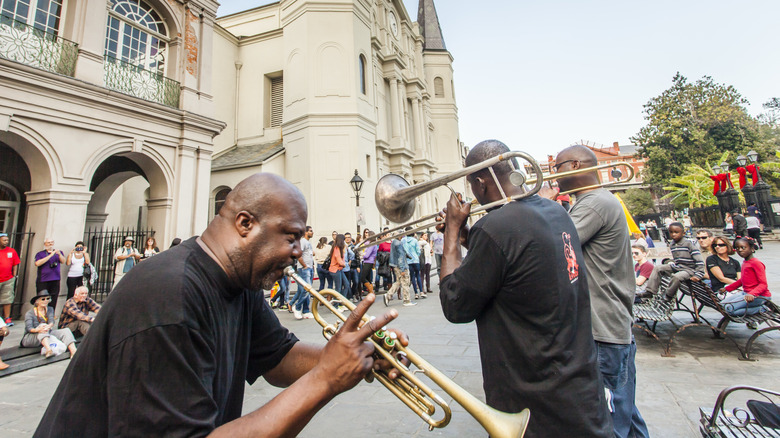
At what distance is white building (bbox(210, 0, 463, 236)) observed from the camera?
18.2m

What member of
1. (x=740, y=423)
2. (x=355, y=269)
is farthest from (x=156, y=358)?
(x=355, y=269)

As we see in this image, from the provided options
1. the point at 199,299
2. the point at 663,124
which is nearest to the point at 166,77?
the point at 199,299

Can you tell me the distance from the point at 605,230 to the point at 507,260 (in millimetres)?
1154

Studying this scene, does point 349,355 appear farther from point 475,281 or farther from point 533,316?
point 533,316

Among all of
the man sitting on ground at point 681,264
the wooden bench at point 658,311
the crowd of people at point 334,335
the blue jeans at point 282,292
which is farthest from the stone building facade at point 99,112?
the man sitting on ground at point 681,264

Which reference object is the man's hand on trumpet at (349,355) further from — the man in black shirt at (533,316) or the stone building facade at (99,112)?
the stone building facade at (99,112)

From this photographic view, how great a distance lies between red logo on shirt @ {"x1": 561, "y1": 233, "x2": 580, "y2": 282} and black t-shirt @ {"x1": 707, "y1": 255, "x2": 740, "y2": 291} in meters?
5.46

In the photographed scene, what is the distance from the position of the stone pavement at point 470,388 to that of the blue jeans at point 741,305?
0.47 m

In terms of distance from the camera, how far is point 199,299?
3.74 feet

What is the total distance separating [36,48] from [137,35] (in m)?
2.87

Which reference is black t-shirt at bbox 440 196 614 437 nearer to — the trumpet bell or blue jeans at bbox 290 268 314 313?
the trumpet bell

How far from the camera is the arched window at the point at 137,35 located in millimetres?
10102

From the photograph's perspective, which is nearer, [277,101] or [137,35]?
[137,35]

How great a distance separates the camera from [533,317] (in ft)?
5.07
